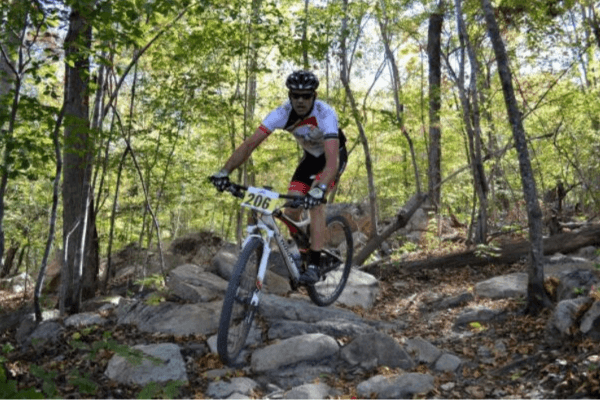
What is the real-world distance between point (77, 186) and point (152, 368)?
202 inches

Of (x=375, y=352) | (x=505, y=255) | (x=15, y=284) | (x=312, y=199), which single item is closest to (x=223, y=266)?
(x=375, y=352)

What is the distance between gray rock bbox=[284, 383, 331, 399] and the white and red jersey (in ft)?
8.40

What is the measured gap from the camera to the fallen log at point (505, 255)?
1015cm

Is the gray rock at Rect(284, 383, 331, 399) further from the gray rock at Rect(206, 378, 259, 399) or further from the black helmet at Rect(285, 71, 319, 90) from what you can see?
the black helmet at Rect(285, 71, 319, 90)

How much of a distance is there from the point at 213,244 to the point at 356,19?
8415 millimetres

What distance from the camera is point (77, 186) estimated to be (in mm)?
9094

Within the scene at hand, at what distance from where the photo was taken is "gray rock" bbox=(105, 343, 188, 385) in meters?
4.98

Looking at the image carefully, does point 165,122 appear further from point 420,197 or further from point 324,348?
point 324,348

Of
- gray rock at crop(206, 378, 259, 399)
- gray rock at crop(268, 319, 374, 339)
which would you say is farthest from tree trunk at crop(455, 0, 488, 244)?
gray rock at crop(206, 378, 259, 399)

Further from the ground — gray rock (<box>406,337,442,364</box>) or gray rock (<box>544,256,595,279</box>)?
gray rock (<box>544,256,595,279</box>)

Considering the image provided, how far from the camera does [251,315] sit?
5.00 metres

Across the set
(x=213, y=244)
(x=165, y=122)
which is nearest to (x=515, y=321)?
(x=165, y=122)

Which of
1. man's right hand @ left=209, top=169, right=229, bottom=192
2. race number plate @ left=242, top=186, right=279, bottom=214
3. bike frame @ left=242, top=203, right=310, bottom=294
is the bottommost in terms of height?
bike frame @ left=242, top=203, right=310, bottom=294

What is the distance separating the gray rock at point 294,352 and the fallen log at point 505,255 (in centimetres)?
497
